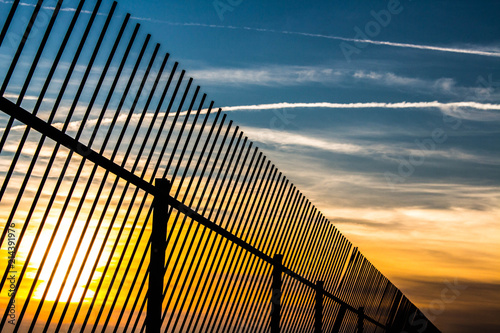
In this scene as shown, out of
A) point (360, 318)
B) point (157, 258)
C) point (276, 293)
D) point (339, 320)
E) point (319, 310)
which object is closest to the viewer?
point (157, 258)

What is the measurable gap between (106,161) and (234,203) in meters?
2.38

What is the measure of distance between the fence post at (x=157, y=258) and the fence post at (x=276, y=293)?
3437mm

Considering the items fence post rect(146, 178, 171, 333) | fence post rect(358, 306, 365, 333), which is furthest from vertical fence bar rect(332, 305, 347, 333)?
fence post rect(146, 178, 171, 333)

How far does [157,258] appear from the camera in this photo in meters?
5.07

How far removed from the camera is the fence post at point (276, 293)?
833 centimetres

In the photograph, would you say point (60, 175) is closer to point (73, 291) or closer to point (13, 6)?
point (73, 291)

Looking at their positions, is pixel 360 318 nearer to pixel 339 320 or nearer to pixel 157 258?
pixel 339 320

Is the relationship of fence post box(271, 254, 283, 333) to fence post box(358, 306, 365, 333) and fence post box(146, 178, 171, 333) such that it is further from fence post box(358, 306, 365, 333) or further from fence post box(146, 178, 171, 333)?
fence post box(358, 306, 365, 333)

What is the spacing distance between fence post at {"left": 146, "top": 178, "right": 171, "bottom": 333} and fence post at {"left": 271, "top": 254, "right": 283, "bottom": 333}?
11.3 ft

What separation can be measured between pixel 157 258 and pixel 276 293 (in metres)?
3.66

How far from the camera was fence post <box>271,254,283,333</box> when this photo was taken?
328 inches

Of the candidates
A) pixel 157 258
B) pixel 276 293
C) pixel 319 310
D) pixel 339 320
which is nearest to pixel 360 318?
pixel 339 320

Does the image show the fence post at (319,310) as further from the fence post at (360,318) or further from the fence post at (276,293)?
the fence post at (360,318)

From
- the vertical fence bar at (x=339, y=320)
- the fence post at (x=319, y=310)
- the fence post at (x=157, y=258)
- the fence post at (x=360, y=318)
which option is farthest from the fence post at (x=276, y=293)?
the fence post at (x=360, y=318)
